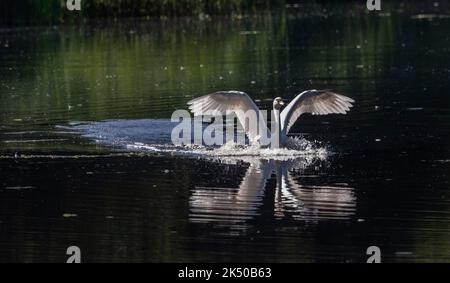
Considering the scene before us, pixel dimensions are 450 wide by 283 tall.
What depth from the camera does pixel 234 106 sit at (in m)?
19.8

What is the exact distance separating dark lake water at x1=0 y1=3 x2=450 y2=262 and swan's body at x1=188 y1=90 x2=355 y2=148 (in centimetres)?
44

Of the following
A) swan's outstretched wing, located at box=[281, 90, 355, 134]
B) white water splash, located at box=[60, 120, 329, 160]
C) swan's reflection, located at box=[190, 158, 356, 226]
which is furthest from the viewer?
swan's outstretched wing, located at box=[281, 90, 355, 134]

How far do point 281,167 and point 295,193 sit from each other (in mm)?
2067

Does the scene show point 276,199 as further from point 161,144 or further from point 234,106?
point 161,144

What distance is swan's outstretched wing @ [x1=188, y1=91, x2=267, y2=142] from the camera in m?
19.4

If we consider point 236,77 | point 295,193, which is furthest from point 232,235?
point 236,77

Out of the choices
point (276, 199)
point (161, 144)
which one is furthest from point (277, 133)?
point (276, 199)

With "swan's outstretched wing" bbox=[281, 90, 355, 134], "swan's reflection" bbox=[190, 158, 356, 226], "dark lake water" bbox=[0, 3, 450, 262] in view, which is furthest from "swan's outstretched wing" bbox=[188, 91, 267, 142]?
"swan's reflection" bbox=[190, 158, 356, 226]

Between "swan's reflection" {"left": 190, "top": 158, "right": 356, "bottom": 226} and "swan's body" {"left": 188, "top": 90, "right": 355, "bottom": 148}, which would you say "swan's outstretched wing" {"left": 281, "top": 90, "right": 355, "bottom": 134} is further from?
"swan's reflection" {"left": 190, "top": 158, "right": 356, "bottom": 226}

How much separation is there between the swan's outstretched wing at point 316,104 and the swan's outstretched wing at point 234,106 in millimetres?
575

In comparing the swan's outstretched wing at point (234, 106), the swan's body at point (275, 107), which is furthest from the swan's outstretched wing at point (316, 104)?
the swan's outstretched wing at point (234, 106)

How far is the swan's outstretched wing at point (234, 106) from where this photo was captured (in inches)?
765

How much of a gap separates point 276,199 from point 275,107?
12.0 feet

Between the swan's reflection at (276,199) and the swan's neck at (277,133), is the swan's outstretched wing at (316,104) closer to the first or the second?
the swan's neck at (277,133)
